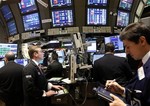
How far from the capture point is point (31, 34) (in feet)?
25.6

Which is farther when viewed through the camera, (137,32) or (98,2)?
(98,2)

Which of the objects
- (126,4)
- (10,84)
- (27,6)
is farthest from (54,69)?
(126,4)

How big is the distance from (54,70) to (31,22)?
271cm

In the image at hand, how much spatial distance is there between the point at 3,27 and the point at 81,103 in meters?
4.23

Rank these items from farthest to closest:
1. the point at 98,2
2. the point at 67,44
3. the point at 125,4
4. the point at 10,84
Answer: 1. the point at 125,4
2. the point at 98,2
3. the point at 67,44
4. the point at 10,84

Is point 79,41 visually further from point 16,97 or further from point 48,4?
point 48,4

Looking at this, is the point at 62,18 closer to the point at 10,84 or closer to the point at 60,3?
the point at 60,3

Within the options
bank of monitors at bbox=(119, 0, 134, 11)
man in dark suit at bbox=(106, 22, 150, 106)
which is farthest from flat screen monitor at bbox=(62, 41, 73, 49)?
man in dark suit at bbox=(106, 22, 150, 106)

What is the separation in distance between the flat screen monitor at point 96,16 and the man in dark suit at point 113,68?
10.7 feet

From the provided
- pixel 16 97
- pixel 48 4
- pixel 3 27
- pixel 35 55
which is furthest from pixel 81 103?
pixel 3 27

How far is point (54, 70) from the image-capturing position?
223 inches

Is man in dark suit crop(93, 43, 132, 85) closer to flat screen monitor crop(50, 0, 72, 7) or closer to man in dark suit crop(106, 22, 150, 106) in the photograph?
man in dark suit crop(106, 22, 150, 106)

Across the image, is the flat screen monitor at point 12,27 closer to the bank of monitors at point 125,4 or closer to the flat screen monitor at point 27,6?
the flat screen monitor at point 27,6

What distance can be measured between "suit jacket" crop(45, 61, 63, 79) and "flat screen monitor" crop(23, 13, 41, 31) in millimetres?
2383
